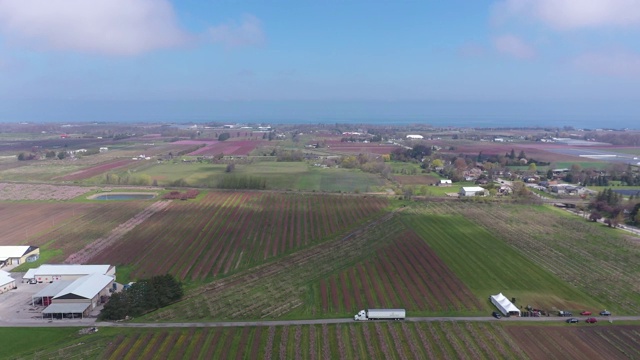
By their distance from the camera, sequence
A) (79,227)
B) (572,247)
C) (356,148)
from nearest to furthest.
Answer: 1. (572,247)
2. (79,227)
3. (356,148)

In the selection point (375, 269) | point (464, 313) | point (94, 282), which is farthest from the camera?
point (375, 269)

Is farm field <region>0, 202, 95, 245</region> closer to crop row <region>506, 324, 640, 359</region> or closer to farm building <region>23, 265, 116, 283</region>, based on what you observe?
farm building <region>23, 265, 116, 283</region>

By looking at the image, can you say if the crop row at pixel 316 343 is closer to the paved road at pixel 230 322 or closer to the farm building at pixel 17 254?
the paved road at pixel 230 322

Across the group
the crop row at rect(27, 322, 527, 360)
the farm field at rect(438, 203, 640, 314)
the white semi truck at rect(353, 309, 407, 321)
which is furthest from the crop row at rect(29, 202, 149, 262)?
the farm field at rect(438, 203, 640, 314)

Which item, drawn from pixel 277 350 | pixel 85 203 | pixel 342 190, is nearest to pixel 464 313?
pixel 277 350

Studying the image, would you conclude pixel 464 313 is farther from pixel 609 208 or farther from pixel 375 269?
pixel 609 208

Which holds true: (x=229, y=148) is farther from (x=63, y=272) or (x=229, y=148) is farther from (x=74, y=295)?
(x=74, y=295)

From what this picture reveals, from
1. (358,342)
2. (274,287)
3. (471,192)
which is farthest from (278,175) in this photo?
(358,342)
